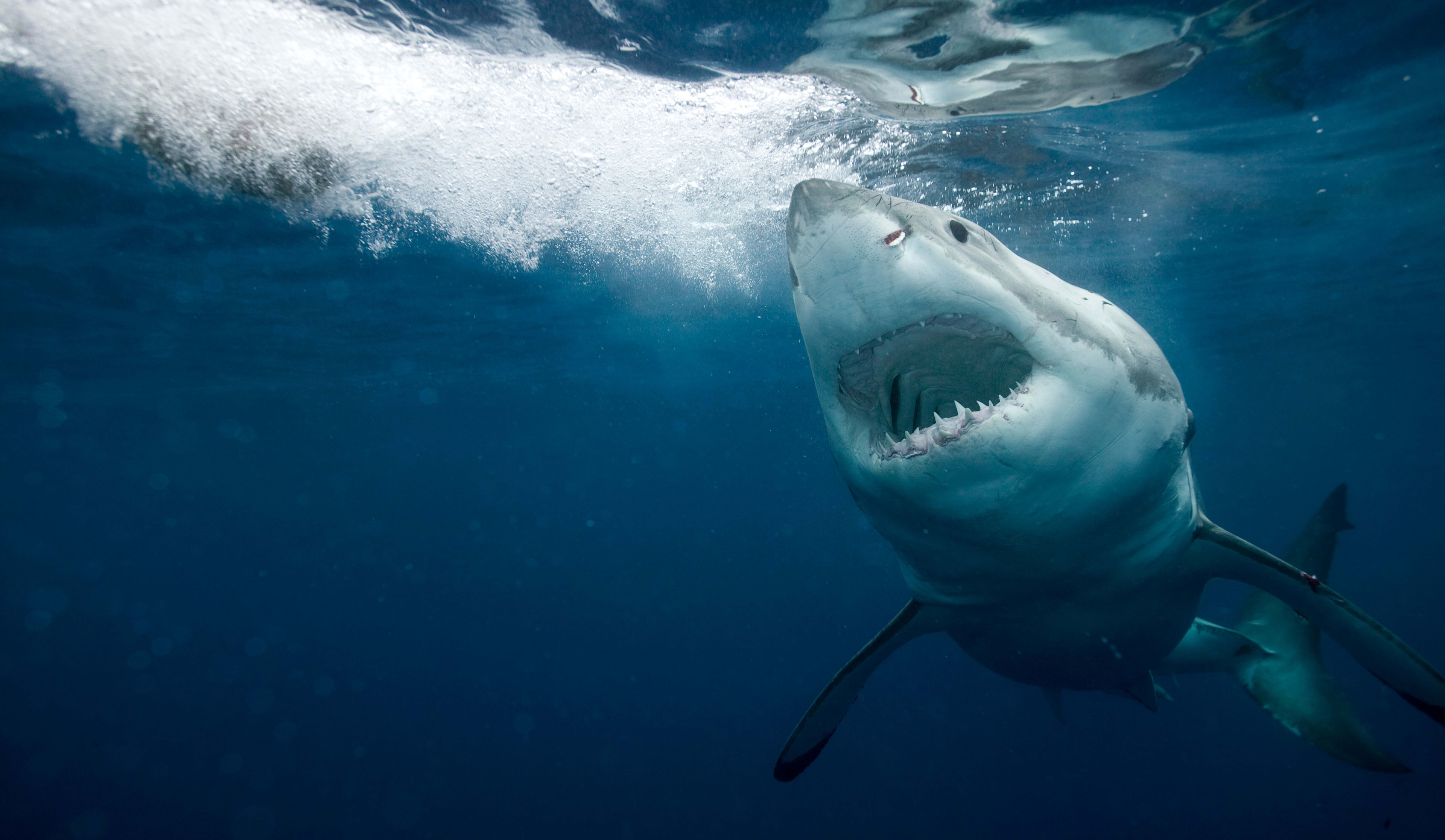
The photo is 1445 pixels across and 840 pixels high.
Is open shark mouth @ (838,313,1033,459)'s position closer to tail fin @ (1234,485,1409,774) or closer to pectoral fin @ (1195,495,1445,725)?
pectoral fin @ (1195,495,1445,725)

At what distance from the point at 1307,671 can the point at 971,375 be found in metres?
4.47

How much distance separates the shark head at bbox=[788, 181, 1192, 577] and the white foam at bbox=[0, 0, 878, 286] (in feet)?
17.3

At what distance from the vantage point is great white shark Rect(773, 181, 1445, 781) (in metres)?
1.94

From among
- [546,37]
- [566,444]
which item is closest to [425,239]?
[546,37]

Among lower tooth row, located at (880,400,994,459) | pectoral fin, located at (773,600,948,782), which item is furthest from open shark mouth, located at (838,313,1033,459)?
pectoral fin, located at (773,600,948,782)

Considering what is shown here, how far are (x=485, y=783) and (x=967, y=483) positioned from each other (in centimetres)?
2971

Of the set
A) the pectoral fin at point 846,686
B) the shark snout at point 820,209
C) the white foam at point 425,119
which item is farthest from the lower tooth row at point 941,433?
the white foam at point 425,119

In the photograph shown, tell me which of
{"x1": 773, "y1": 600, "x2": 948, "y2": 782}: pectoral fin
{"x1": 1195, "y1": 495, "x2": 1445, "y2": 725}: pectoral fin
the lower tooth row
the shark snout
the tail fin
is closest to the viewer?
the shark snout

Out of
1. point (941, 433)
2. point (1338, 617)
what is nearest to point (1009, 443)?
point (941, 433)

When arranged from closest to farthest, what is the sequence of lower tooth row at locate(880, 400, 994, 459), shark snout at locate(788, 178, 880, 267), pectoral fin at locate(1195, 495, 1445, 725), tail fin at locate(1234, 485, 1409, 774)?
shark snout at locate(788, 178, 880, 267)
lower tooth row at locate(880, 400, 994, 459)
pectoral fin at locate(1195, 495, 1445, 725)
tail fin at locate(1234, 485, 1409, 774)

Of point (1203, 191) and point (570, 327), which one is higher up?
point (1203, 191)

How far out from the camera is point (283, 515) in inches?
3000

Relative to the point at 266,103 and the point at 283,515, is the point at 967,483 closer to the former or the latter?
the point at 266,103

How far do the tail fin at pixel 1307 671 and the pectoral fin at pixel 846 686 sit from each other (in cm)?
240
